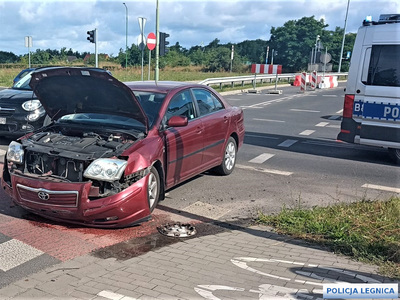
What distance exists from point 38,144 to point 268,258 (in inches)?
118

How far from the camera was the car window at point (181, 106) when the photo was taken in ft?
20.3

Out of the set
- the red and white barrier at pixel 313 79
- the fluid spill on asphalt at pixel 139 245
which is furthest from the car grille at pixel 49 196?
the red and white barrier at pixel 313 79

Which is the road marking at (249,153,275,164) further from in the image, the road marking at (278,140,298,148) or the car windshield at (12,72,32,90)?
the car windshield at (12,72,32,90)

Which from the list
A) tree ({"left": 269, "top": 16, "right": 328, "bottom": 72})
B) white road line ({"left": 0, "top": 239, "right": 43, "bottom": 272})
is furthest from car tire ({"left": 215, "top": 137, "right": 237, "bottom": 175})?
tree ({"left": 269, "top": 16, "right": 328, "bottom": 72})

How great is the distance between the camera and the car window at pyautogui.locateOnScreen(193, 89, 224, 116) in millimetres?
6971

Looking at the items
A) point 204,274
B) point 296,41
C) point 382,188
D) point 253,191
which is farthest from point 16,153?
point 296,41

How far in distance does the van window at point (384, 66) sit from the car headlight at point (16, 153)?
22.3 feet

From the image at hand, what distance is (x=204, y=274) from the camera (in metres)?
4.07

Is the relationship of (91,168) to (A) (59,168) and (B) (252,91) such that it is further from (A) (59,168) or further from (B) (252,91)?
(B) (252,91)

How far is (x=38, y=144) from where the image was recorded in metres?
5.36

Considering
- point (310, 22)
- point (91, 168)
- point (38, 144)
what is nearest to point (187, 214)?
point (91, 168)

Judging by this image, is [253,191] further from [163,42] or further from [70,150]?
[163,42]

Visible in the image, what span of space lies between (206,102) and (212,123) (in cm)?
38

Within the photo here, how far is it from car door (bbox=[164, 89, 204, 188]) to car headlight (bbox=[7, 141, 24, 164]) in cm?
176
